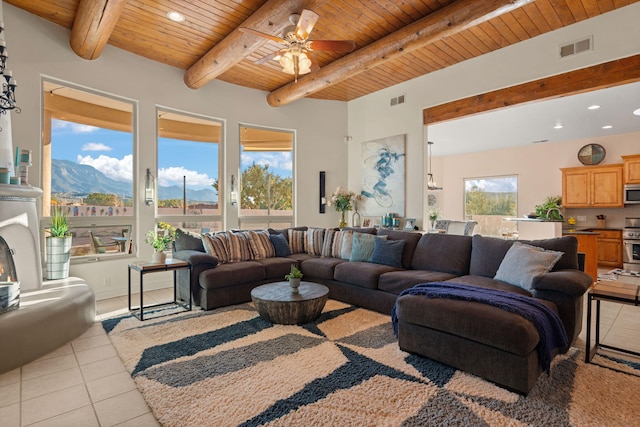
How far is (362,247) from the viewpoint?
4.53m

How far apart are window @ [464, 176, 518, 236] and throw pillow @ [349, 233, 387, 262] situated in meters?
6.13

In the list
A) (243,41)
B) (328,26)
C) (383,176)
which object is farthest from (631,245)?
(243,41)

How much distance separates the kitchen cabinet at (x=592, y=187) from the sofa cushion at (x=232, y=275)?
→ 745 cm

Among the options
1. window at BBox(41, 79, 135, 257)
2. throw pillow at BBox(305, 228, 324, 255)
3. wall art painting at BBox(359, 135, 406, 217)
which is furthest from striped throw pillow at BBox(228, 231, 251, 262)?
wall art painting at BBox(359, 135, 406, 217)

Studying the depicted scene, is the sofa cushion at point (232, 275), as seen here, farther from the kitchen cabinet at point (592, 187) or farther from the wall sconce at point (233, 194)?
the kitchen cabinet at point (592, 187)

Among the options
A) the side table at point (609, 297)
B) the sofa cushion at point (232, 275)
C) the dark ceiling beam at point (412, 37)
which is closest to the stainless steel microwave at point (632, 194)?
the side table at point (609, 297)

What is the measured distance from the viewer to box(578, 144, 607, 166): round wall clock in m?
7.58

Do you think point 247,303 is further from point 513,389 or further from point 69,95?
point 69,95

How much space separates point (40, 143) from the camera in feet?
13.2

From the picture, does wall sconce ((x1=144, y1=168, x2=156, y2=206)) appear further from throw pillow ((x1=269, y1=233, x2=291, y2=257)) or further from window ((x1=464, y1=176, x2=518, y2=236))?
window ((x1=464, y1=176, x2=518, y2=236))

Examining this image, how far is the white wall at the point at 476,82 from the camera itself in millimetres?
3768

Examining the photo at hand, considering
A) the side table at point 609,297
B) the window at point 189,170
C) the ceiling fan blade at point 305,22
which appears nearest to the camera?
the side table at point 609,297

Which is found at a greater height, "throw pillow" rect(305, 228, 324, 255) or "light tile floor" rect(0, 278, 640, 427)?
"throw pillow" rect(305, 228, 324, 255)

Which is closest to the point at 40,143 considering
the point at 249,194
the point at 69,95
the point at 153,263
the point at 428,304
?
the point at 69,95
